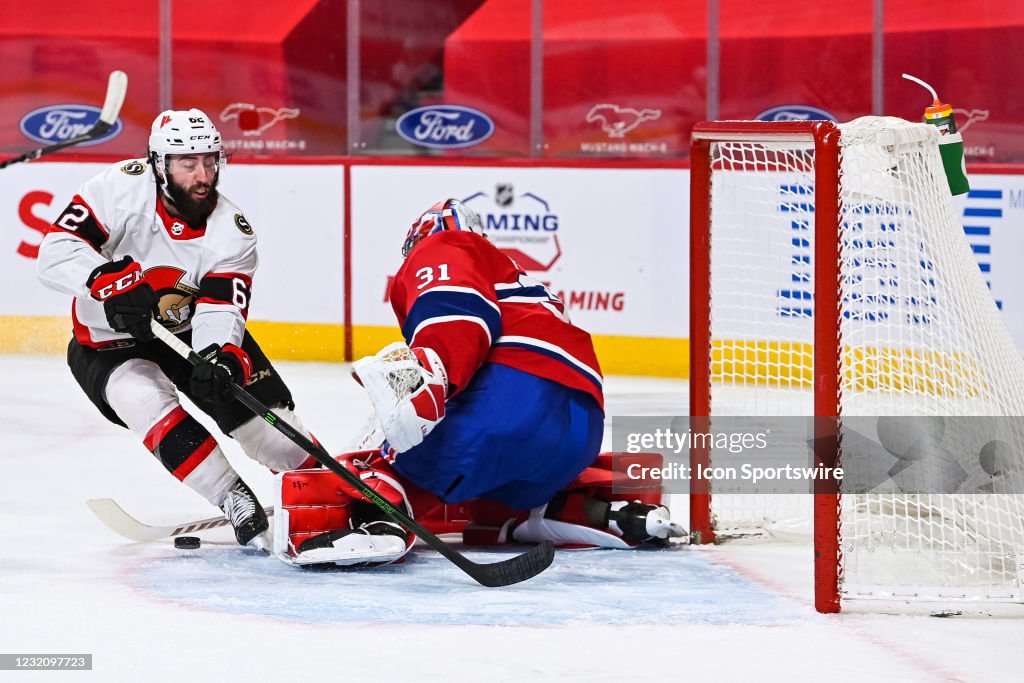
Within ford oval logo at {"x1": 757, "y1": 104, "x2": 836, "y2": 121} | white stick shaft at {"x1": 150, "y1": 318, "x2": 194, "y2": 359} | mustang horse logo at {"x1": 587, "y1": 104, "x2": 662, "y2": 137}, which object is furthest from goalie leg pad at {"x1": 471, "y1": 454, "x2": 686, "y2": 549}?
ford oval logo at {"x1": 757, "y1": 104, "x2": 836, "y2": 121}

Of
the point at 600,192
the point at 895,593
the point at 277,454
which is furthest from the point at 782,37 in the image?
the point at 895,593

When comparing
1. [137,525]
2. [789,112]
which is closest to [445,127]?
[789,112]

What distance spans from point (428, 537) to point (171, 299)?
0.82 meters

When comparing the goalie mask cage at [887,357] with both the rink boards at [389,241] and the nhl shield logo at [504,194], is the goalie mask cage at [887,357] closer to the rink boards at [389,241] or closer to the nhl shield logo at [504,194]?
the rink boards at [389,241]

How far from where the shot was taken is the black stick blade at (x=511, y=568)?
2943 mm

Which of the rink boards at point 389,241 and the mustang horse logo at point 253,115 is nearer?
the rink boards at point 389,241

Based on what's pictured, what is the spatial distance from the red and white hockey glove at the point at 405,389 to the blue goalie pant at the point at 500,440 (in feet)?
0.52

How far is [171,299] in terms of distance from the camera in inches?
134

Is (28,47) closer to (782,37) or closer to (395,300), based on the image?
(782,37)

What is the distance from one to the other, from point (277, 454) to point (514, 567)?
743 mm

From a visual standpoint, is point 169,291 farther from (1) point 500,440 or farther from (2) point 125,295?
(1) point 500,440

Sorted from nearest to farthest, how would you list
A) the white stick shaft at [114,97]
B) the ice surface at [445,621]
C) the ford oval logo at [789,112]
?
1. the ice surface at [445,621]
2. the white stick shaft at [114,97]
3. the ford oval logo at [789,112]

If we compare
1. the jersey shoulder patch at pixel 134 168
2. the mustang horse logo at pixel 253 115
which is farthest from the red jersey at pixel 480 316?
the mustang horse logo at pixel 253 115

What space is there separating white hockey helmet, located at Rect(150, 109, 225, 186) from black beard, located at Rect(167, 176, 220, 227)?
28 mm
